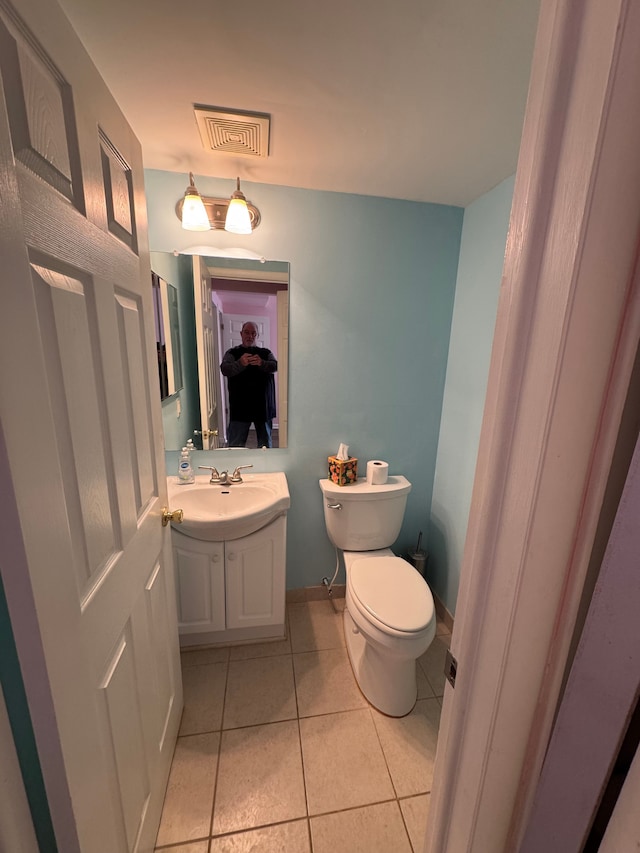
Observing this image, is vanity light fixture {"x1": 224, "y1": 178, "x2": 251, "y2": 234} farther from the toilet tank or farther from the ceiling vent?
the toilet tank

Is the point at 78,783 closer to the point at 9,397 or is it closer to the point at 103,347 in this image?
the point at 9,397

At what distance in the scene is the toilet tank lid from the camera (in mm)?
1694

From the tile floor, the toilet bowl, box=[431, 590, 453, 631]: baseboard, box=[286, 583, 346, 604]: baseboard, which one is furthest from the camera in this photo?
box=[286, 583, 346, 604]: baseboard

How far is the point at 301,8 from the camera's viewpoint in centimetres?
75

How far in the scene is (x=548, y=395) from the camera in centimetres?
42

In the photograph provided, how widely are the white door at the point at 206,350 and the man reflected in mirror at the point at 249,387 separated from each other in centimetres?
7

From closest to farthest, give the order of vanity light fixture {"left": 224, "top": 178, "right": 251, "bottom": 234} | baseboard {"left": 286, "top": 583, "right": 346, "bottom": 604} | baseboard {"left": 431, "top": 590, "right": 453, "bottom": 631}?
vanity light fixture {"left": 224, "top": 178, "right": 251, "bottom": 234} < baseboard {"left": 431, "top": 590, "right": 453, "bottom": 631} < baseboard {"left": 286, "top": 583, "right": 346, "bottom": 604}

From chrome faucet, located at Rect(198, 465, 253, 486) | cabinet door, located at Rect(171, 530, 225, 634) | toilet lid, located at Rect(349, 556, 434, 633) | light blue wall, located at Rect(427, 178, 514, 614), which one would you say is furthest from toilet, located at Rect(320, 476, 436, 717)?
cabinet door, located at Rect(171, 530, 225, 634)

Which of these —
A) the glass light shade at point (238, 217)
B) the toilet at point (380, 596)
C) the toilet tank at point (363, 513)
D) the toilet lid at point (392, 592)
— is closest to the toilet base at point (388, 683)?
the toilet at point (380, 596)

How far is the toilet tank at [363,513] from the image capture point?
5.61 feet

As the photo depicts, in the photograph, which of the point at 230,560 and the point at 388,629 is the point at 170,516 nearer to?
the point at 230,560

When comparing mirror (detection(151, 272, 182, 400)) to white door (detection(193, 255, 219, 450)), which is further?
white door (detection(193, 255, 219, 450))

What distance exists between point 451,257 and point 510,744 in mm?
1854

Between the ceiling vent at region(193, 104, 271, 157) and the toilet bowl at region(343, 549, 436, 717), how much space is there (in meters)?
1.77
